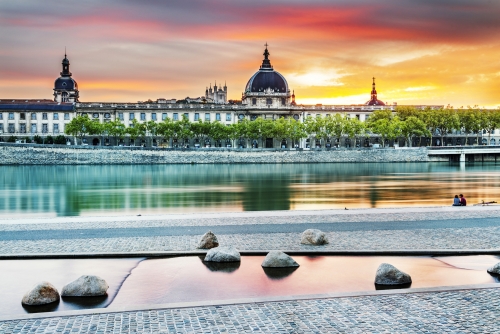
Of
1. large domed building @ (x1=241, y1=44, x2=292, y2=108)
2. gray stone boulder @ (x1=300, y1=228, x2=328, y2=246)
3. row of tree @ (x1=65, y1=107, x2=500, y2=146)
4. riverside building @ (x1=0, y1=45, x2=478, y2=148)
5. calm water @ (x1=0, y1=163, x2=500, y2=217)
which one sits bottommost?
calm water @ (x1=0, y1=163, x2=500, y2=217)

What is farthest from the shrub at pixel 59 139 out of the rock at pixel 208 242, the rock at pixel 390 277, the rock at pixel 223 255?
the rock at pixel 390 277

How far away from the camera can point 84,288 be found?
1339cm

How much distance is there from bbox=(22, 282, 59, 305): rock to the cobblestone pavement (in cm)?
192

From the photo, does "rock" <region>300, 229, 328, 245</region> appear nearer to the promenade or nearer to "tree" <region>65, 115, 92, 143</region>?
the promenade

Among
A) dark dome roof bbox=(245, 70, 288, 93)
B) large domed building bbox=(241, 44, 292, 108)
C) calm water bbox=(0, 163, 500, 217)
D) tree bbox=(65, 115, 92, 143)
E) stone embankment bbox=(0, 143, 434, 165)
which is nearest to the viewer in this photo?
calm water bbox=(0, 163, 500, 217)

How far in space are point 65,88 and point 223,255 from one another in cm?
17500

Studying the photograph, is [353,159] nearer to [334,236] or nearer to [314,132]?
[314,132]

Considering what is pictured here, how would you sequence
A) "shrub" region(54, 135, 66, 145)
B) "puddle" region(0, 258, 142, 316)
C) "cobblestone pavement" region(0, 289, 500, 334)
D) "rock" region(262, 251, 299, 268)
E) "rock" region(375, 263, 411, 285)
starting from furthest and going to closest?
"shrub" region(54, 135, 66, 145)
"rock" region(262, 251, 299, 268)
"rock" region(375, 263, 411, 285)
"puddle" region(0, 258, 142, 316)
"cobblestone pavement" region(0, 289, 500, 334)

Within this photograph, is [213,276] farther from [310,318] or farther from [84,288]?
[310,318]

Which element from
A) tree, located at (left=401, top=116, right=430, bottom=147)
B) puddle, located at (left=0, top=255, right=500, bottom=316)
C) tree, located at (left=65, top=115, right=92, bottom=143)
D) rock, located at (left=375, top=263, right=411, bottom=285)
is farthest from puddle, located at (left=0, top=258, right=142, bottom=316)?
tree, located at (left=401, top=116, right=430, bottom=147)

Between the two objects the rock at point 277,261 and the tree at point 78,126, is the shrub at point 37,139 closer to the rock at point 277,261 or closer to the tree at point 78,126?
the tree at point 78,126

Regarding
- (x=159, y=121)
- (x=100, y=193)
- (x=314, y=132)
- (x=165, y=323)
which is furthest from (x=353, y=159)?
(x=165, y=323)

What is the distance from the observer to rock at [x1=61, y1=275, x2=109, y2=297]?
13375 millimetres

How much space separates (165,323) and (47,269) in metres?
6.68
